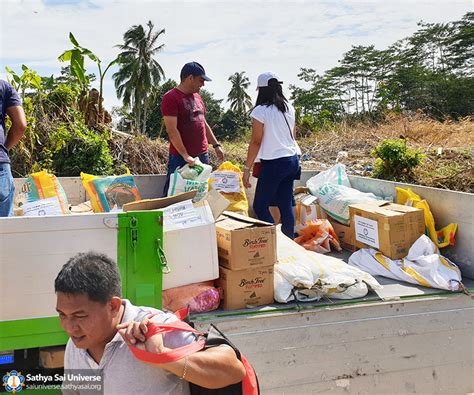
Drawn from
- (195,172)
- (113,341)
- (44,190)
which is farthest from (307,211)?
(113,341)

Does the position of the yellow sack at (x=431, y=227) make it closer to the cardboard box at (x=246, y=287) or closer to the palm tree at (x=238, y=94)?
the cardboard box at (x=246, y=287)

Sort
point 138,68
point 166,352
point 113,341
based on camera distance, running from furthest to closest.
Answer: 1. point 138,68
2. point 113,341
3. point 166,352

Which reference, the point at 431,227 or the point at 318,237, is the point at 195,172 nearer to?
the point at 318,237

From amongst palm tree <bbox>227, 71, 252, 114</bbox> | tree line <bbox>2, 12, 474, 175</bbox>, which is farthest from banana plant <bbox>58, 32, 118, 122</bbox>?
palm tree <bbox>227, 71, 252, 114</bbox>

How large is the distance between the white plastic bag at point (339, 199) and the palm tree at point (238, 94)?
135ft

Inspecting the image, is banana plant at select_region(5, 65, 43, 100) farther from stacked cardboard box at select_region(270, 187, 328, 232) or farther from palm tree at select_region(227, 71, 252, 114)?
palm tree at select_region(227, 71, 252, 114)

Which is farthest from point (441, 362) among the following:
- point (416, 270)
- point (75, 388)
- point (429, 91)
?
point (429, 91)

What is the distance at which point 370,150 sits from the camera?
980 cm

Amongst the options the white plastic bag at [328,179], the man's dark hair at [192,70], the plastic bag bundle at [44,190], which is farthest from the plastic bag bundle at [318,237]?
the plastic bag bundle at [44,190]

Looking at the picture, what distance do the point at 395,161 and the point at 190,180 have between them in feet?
11.4

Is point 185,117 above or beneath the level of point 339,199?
above

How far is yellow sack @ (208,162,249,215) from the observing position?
372 centimetres

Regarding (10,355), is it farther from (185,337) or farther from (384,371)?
(384,371)

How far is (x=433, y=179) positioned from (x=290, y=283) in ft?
14.3
